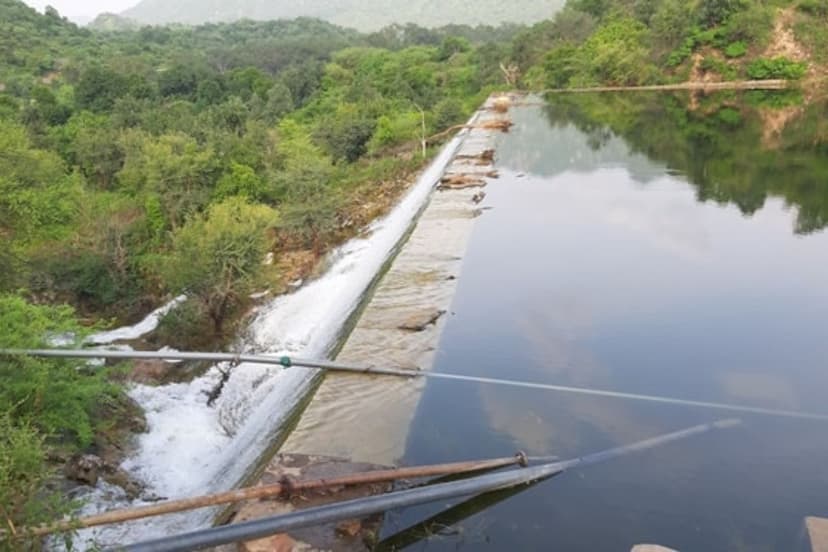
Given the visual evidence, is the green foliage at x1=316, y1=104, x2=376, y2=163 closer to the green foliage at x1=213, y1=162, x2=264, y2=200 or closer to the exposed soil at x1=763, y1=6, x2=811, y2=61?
the green foliage at x1=213, y1=162, x2=264, y2=200

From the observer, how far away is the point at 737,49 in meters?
31.1

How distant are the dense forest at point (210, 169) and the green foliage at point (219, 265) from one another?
0.04 meters

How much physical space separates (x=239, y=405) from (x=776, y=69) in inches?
1219

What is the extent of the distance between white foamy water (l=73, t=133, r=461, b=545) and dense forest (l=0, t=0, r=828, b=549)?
2.29 ft

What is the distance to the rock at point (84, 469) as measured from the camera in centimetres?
627

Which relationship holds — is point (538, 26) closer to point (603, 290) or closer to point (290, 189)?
point (290, 189)

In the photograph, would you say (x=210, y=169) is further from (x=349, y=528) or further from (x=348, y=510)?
(x=348, y=510)

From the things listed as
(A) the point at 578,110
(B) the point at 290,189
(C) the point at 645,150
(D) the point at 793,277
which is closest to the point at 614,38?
(A) the point at 578,110

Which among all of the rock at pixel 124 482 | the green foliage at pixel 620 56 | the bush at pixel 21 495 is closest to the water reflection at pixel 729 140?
the green foliage at pixel 620 56

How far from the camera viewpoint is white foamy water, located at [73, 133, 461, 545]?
542 centimetres

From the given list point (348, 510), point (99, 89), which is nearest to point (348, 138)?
point (348, 510)

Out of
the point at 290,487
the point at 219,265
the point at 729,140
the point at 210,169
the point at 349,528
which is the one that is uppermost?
the point at 729,140

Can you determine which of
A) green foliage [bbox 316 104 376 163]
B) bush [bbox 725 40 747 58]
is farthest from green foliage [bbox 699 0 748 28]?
green foliage [bbox 316 104 376 163]

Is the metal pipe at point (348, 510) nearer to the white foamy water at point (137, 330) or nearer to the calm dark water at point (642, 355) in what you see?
the calm dark water at point (642, 355)
